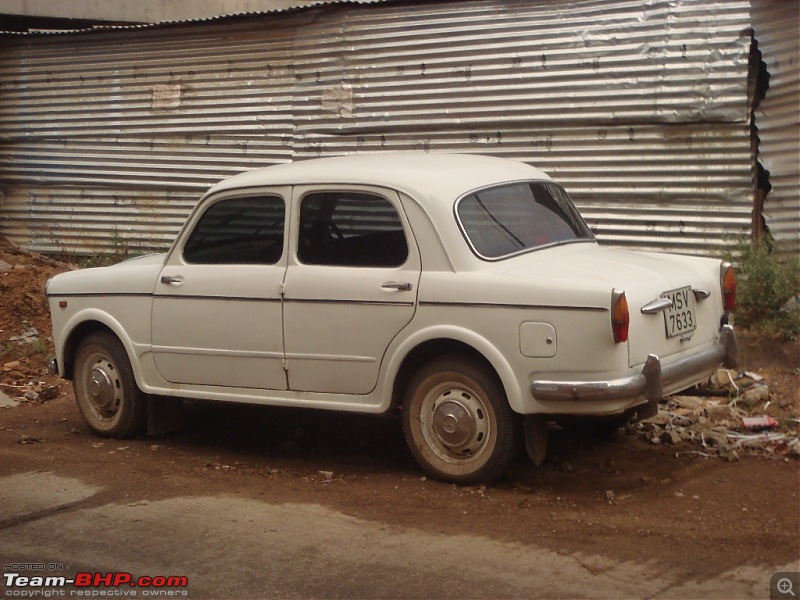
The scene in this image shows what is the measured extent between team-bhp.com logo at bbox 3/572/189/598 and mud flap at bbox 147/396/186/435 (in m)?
2.61

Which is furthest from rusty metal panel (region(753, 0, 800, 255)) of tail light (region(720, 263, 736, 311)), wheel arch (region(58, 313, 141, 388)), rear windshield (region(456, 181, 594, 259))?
wheel arch (region(58, 313, 141, 388))

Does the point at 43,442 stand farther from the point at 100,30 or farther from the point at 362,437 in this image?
the point at 100,30

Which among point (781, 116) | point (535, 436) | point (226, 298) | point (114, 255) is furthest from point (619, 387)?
point (114, 255)

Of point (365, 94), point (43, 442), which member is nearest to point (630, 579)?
point (43, 442)

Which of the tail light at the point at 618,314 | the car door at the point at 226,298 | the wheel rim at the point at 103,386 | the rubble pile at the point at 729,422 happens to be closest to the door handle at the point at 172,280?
the car door at the point at 226,298

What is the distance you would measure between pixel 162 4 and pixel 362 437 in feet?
32.2

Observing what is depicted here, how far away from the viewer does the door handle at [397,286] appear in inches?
227

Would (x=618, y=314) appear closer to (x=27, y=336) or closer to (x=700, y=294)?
(x=700, y=294)

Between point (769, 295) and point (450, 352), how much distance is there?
365cm

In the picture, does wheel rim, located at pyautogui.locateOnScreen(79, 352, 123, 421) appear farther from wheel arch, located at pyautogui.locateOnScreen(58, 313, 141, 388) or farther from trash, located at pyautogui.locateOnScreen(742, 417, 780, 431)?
trash, located at pyautogui.locateOnScreen(742, 417, 780, 431)

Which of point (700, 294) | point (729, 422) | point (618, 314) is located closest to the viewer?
point (618, 314)

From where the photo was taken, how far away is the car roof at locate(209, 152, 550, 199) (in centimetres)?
600

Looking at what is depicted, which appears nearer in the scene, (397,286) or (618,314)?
(618,314)

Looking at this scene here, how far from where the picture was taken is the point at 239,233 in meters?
6.58
